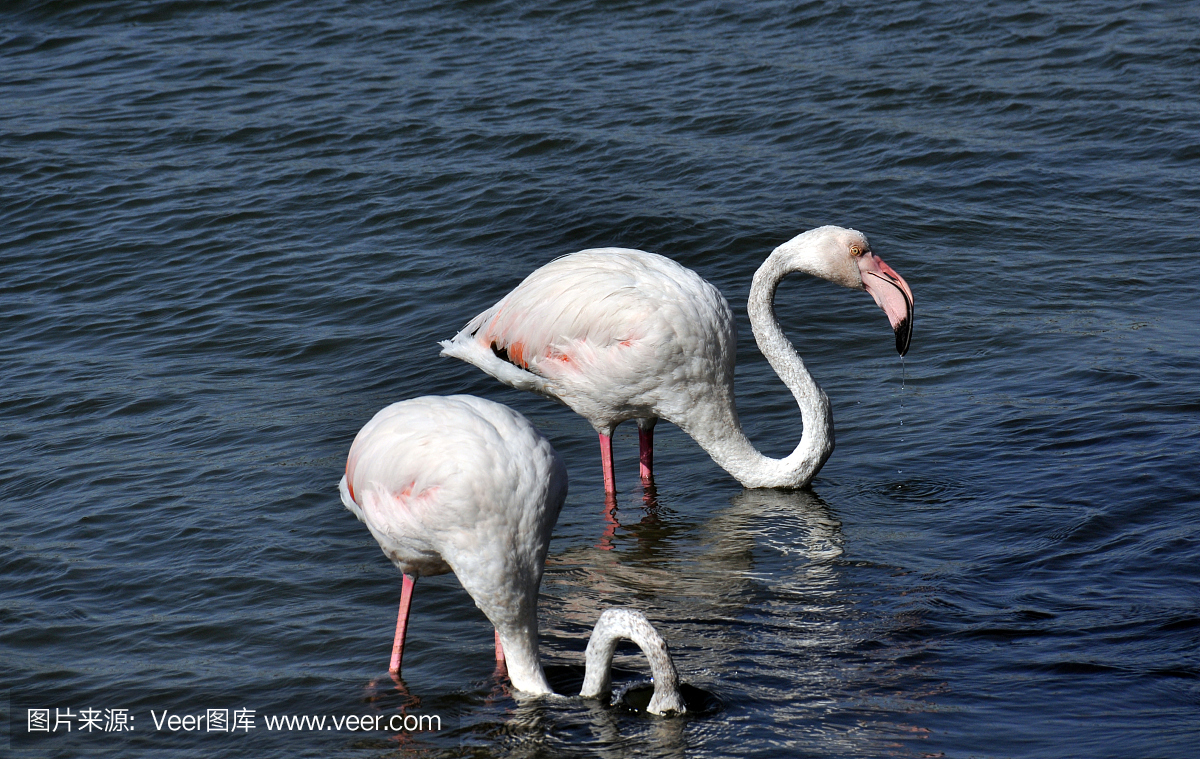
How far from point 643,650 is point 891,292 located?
2.78 m

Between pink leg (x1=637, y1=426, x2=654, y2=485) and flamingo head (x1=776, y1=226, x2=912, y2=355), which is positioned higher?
flamingo head (x1=776, y1=226, x2=912, y2=355)

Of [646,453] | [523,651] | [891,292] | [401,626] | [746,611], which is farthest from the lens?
[646,453]

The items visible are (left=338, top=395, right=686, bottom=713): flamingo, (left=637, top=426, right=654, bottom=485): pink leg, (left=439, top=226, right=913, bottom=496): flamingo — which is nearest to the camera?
(left=338, top=395, right=686, bottom=713): flamingo

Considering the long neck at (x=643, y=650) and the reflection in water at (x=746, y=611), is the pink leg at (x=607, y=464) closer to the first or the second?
the reflection in water at (x=746, y=611)

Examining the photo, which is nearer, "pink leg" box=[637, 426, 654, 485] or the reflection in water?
the reflection in water

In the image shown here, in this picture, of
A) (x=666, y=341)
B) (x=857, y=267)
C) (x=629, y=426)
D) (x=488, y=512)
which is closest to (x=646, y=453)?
(x=666, y=341)

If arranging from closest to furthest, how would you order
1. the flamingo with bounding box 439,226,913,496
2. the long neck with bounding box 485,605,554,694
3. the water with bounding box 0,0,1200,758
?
the long neck with bounding box 485,605,554,694, the water with bounding box 0,0,1200,758, the flamingo with bounding box 439,226,913,496

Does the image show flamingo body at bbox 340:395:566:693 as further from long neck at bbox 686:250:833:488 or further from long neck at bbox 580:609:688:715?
long neck at bbox 686:250:833:488

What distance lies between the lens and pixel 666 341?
6344 mm

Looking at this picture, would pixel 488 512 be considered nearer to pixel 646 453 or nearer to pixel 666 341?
pixel 666 341

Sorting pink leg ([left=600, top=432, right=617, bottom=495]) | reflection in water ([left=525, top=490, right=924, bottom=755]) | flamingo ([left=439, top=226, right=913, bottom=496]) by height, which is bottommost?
reflection in water ([left=525, top=490, right=924, bottom=755])

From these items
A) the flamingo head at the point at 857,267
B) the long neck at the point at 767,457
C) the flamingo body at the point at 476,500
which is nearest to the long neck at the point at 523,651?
the flamingo body at the point at 476,500

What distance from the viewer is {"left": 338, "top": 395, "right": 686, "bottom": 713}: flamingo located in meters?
4.61

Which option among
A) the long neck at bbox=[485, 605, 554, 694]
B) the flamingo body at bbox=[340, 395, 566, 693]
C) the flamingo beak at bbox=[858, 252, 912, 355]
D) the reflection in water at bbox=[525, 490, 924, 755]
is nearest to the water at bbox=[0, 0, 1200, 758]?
the reflection in water at bbox=[525, 490, 924, 755]
